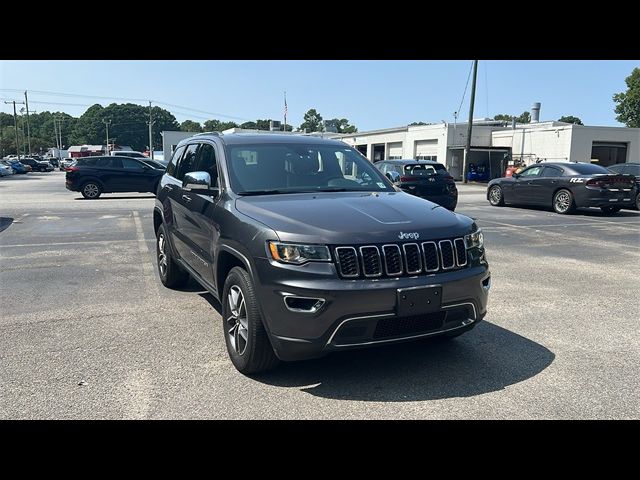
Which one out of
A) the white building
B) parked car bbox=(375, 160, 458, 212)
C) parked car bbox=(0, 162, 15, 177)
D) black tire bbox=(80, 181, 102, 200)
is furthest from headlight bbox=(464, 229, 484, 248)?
parked car bbox=(0, 162, 15, 177)

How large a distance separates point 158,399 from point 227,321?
845mm

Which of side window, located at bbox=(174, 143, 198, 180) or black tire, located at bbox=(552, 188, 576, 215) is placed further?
black tire, located at bbox=(552, 188, 576, 215)

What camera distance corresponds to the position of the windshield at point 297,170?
475 cm

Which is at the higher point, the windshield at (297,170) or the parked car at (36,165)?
the windshield at (297,170)

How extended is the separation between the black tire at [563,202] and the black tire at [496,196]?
2.41 meters

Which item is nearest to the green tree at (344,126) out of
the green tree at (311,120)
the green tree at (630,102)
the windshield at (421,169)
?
the green tree at (311,120)

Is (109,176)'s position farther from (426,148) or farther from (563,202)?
(426,148)

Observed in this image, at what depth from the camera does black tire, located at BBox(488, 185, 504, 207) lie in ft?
60.9

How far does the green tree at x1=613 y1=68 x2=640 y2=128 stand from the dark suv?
62.0 meters

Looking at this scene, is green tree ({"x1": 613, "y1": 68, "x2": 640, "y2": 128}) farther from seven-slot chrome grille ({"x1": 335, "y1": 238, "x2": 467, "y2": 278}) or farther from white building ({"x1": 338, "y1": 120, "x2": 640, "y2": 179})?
seven-slot chrome grille ({"x1": 335, "y1": 238, "x2": 467, "y2": 278})

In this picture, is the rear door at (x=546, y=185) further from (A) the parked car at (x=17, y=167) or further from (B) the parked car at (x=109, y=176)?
(A) the parked car at (x=17, y=167)

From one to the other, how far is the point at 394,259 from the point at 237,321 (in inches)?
52.3

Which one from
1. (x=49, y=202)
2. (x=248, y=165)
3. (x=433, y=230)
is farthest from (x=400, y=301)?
(x=49, y=202)
